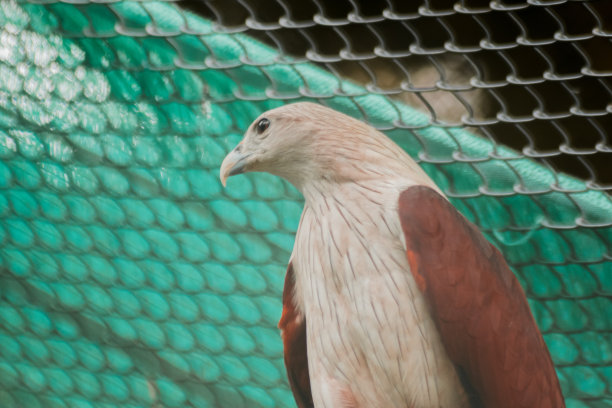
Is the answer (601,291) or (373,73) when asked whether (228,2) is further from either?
(601,291)

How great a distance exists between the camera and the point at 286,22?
1.41m

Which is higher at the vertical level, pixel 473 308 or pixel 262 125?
pixel 262 125

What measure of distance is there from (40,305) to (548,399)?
3.92 feet

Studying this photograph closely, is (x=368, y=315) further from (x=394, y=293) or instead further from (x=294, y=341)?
(x=294, y=341)

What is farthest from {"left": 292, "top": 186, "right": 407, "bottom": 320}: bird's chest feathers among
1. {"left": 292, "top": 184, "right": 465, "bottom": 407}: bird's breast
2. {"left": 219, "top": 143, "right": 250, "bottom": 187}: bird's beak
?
{"left": 219, "top": 143, "right": 250, "bottom": 187}: bird's beak

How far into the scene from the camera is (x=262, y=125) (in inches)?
37.5

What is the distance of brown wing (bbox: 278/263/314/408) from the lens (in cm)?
100

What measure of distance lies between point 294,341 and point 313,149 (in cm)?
26

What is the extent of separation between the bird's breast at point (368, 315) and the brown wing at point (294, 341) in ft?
0.27

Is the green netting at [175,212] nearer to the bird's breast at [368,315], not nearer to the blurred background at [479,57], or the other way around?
the blurred background at [479,57]

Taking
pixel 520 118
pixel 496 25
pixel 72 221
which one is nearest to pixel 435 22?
pixel 496 25

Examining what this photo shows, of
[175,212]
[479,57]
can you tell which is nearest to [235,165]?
[175,212]

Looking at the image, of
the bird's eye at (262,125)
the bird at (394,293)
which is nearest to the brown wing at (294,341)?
the bird at (394,293)

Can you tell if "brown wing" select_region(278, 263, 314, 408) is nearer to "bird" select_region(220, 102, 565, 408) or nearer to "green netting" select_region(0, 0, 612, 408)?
"bird" select_region(220, 102, 565, 408)
